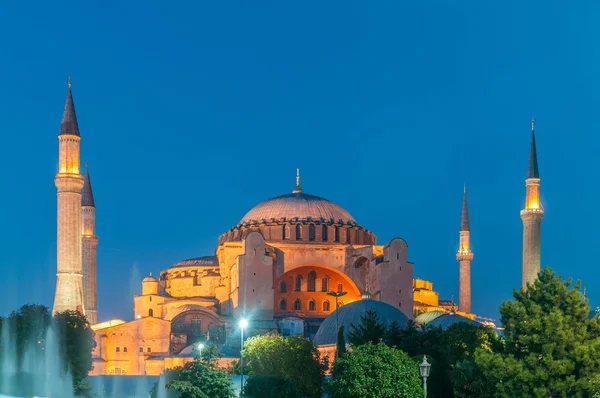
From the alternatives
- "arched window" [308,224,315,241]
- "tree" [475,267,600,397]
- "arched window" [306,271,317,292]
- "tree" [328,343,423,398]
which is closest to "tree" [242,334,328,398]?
"tree" [328,343,423,398]

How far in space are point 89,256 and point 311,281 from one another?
1150cm

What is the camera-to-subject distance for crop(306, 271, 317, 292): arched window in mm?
52750

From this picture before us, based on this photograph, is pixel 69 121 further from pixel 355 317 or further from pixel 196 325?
pixel 355 317

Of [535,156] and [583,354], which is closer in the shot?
[583,354]

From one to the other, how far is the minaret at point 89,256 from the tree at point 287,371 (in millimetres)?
18374

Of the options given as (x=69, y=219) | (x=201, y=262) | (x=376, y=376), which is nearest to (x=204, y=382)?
(x=376, y=376)

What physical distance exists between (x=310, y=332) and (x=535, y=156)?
14091 mm

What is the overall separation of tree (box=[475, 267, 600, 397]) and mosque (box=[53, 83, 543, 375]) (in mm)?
18146

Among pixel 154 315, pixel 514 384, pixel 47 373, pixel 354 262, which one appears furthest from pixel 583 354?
pixel 154 315

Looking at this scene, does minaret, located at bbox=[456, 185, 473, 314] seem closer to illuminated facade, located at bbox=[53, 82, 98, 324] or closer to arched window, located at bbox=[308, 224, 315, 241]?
arched window, located at bbox=[308, 224, 315, 241]

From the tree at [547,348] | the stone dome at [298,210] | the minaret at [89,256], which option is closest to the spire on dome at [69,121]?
the minaret at [89,256]

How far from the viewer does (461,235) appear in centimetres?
5894

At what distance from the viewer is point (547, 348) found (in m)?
23.8

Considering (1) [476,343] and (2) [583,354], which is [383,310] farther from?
(2) [583,354]
